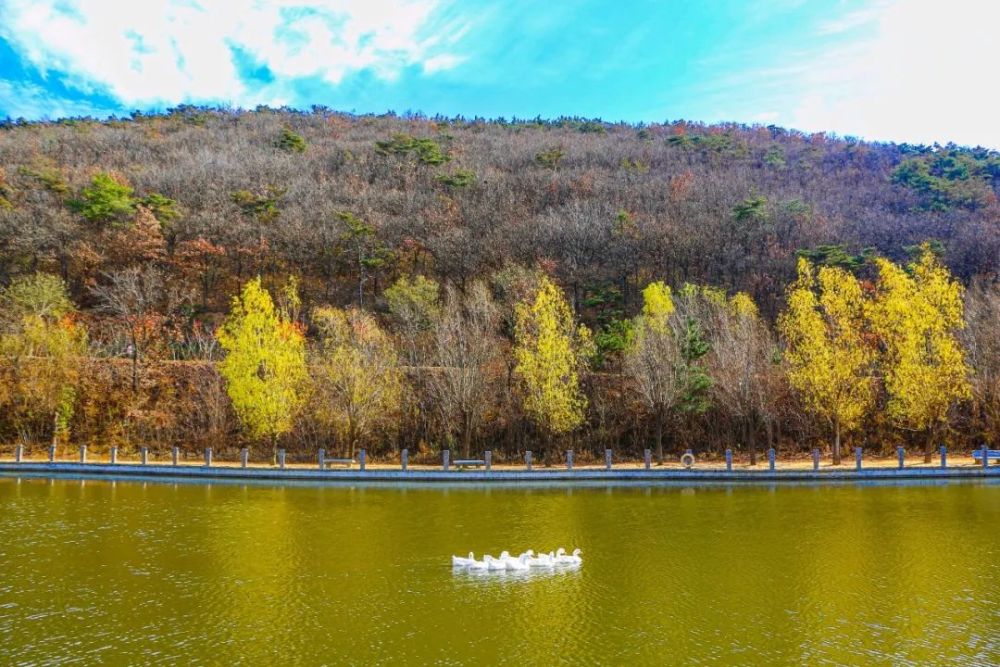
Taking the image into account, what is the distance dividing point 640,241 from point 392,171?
115 feet

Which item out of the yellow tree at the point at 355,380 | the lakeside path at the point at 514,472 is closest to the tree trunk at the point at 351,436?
the yellow tree at the point at 355,380

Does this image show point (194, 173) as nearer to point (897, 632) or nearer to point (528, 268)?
point (528, 268)

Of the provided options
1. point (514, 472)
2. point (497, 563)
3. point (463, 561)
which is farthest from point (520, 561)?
point (514, 472)

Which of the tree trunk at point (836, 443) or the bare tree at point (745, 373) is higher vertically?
the bare tree at point (745, 373)

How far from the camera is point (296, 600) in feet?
52.4

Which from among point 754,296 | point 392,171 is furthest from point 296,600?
point 392,171

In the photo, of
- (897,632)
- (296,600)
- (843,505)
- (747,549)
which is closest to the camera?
(897,632)

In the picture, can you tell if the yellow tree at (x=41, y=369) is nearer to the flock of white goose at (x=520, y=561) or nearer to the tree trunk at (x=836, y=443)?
the flock of white goose at (x=520, y=561)

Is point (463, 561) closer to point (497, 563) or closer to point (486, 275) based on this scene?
point (497, 563)

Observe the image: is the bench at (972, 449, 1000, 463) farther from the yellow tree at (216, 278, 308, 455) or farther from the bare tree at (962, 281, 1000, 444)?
the yellow tree at (216, 278, 308, 455)

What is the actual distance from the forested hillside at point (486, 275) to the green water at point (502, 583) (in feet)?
39.3

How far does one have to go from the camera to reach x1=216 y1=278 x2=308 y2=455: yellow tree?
36.3m

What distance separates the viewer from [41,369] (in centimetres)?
4106

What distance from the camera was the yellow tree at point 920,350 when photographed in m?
34.2
